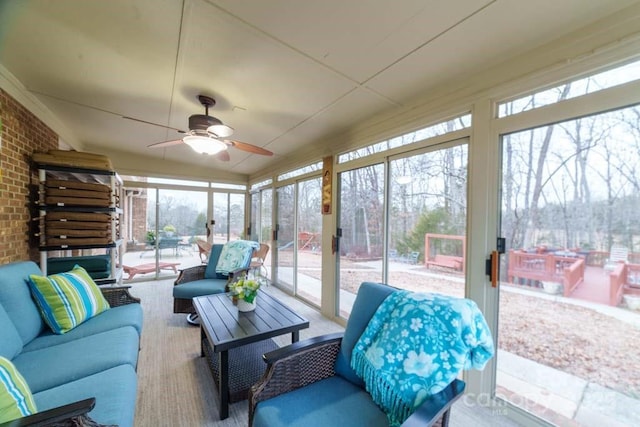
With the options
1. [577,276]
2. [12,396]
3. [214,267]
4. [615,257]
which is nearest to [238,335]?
[12,396]

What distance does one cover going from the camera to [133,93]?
2592 mm

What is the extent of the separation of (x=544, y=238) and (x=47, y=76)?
423cm

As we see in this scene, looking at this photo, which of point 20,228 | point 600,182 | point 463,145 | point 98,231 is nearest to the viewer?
point 600,182

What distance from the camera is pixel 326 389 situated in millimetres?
1364

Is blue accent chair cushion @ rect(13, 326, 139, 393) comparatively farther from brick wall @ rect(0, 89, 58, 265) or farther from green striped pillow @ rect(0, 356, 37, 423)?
brick wall @ rect(0, 89, 58, 265)

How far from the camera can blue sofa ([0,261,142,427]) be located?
117 centimetres

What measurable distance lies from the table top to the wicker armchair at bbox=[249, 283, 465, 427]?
0.56 meters

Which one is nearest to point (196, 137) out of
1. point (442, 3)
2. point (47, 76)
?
point (47, 76)

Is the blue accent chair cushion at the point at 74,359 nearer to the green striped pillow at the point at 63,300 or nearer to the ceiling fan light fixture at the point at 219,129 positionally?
the green striped pillow at the point at 63,300

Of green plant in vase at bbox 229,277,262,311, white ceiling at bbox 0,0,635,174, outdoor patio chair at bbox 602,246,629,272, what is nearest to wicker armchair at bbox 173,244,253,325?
green plant in vase at bbox 229,277,262,311

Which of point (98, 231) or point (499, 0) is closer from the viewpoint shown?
point (499, 0)

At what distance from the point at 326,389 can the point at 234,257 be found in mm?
2512

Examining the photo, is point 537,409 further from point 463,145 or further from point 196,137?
point 196,137

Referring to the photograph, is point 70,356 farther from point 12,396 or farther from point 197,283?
point 197,283
